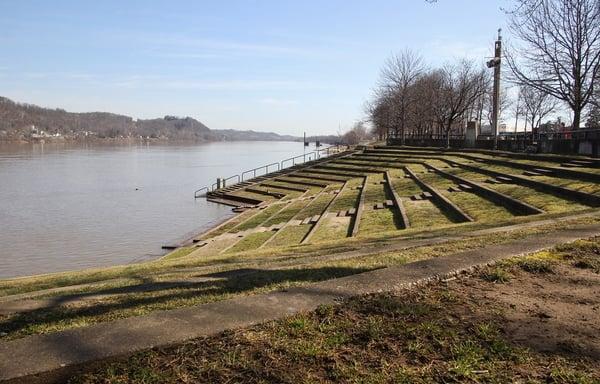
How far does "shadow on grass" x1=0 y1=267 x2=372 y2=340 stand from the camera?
4512mm

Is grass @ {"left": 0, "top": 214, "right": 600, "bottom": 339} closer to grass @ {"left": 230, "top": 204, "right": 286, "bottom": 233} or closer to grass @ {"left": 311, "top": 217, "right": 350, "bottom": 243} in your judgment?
grass @ {"left": 311, "top": 217, "right": 350, "bottom": 243}

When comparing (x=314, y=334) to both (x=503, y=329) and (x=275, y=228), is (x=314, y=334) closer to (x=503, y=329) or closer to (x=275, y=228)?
(x=503, y=329)

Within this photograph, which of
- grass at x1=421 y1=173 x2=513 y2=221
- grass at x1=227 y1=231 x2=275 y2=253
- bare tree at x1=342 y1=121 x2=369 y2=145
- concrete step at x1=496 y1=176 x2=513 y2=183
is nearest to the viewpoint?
grass at x1=421 y1=173 x2=513 y2=221

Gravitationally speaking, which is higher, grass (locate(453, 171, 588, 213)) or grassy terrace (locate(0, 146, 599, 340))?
grass (locate(453, 171, 588, 213))

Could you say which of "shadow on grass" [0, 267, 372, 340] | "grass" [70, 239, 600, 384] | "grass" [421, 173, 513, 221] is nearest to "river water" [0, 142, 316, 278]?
"grass" [421, 173, 513, 221]

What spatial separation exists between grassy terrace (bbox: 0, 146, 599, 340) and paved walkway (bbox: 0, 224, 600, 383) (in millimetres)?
696

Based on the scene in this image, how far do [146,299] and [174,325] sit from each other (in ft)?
5.74

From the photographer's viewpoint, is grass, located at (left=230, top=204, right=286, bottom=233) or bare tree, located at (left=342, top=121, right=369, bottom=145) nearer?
grass, located at (left=230, top=204, right=286, bottom=233)

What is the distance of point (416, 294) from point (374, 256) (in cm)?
266

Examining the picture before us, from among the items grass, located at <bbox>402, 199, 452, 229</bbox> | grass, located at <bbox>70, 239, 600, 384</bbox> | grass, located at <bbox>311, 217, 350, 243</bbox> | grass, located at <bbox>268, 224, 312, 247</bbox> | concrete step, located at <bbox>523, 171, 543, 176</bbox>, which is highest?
concrete step, located at <bbox>523, 171, 543, 176</bbox>

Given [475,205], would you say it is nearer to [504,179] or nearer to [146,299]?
[504,179]

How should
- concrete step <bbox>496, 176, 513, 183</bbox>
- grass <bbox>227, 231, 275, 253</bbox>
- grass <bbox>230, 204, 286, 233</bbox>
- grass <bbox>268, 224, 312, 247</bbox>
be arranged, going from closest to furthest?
grass <bbox>268, 224, 312, 247</bbox> → grass <bbox>227, 231, 275, 253</bbox> → concrete step <bbox>496, 176, 513, 183</bbox> → grass <bbox>230, 204, 286, 233</bbox>

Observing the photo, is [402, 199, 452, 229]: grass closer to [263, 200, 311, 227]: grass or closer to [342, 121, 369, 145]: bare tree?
[263, 200, 311, 227]: grass

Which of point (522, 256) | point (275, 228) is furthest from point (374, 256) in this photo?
point (275, 228)
